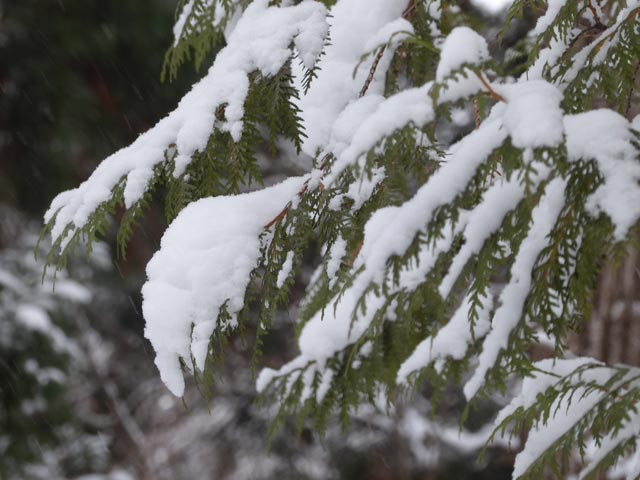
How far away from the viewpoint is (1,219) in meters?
6.14

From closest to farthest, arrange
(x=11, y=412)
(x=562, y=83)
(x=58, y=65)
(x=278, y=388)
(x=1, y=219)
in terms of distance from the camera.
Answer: (x=562, y=83) < (x=278, y=388) < (x=58, y=65) < (x=11, y=412) < (x=1, y=219)

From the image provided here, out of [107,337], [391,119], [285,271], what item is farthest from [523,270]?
[107,337]

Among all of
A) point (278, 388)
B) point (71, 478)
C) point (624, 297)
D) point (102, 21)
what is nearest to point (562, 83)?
point (278, 388)

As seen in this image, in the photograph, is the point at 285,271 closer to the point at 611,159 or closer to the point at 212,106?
the point at 212,106

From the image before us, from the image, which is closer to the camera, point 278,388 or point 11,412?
point 278,388

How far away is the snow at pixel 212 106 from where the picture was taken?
1413 millimetres

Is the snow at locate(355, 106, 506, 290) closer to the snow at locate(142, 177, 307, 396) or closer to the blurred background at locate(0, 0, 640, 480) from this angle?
the snow at locate(142, 177, 307, 396)

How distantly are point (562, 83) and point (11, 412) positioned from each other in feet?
16.7

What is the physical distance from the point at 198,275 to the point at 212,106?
0.40 meters

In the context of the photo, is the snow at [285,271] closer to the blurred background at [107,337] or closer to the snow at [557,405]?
the snow at [557,405]

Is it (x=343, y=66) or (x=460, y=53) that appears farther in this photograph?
(x=343, y=66)

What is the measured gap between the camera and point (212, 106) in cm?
144

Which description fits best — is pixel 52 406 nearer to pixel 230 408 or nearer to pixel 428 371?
pixel 230 408

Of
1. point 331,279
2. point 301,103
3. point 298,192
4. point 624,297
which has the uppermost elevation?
point 301,103
